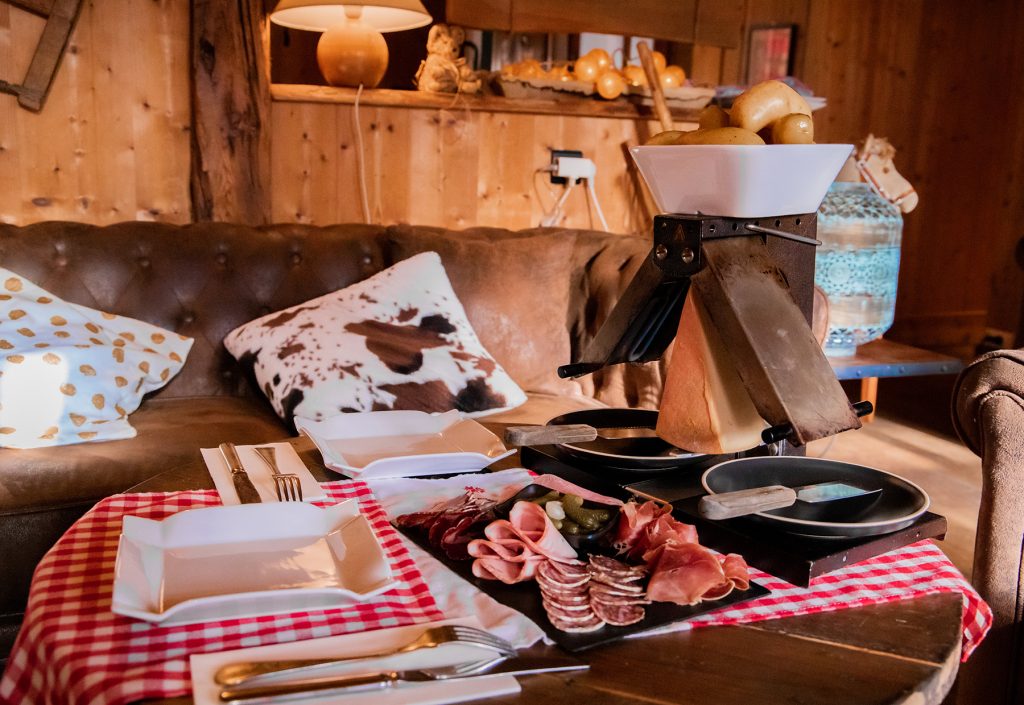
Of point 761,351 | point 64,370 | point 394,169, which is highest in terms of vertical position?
point 394,169

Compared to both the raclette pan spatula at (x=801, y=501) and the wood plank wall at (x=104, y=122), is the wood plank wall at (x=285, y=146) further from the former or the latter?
the raclette pan spatula at (x=801, y=501)

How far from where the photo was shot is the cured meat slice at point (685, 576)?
A: 33.6 inches

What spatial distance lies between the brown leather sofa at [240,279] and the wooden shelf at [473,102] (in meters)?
0.59

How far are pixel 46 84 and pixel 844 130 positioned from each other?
13.2ft

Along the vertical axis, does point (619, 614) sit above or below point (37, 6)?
below

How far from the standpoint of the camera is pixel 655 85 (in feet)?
10.8

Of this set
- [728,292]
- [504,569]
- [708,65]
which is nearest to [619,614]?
[504,569]

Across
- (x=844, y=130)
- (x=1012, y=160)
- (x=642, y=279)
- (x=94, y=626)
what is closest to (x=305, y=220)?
(x=642, y=279)

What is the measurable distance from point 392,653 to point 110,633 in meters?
0.25

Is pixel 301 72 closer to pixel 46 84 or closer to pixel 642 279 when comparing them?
pixel 46 84

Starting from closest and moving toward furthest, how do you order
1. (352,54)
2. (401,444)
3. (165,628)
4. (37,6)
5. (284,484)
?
(165,628) < (284,484) < (401,444) < (37,6) < (352,54)

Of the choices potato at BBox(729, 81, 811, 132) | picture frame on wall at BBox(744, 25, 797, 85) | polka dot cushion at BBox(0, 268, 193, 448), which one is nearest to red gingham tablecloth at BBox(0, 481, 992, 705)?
potato at BBox(729, 81, 811, 132)

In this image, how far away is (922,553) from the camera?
102cm

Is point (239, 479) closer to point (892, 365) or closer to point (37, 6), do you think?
point (37, 6)
